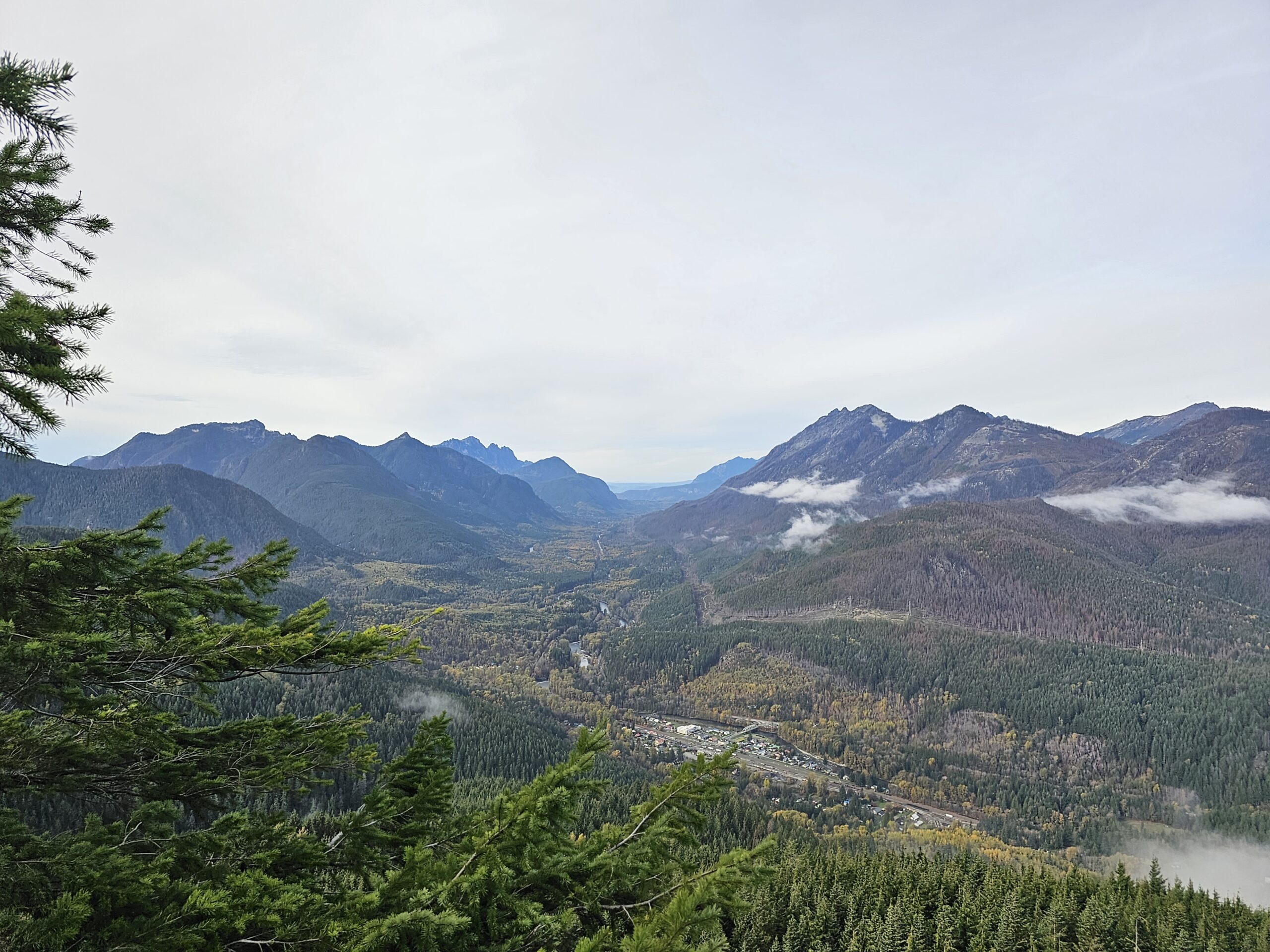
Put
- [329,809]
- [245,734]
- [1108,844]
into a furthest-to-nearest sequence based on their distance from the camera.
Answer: [1108,844] < [329,809] < [245,734]

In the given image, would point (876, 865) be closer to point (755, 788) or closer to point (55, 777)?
point (755, 788)

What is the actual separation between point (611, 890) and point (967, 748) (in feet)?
664

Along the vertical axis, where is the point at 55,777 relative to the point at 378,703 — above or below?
above

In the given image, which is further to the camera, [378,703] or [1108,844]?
[378,703]

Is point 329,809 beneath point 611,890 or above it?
beneath

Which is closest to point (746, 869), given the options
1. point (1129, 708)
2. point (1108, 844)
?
point (1108, 844)

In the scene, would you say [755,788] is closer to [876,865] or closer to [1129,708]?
[876,865]

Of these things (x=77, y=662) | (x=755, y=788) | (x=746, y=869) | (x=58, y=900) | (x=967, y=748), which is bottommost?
(x=967, y=748)

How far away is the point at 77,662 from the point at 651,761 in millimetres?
144200

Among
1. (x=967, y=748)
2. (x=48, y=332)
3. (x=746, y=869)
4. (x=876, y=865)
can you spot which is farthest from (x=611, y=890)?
(x=967, y=748)

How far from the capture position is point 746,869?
625 cm

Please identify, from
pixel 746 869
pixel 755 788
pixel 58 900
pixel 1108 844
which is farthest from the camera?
pixel 755 788

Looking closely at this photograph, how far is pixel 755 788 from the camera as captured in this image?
12731 centimetres

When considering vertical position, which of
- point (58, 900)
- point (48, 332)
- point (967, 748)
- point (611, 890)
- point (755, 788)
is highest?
point (48, 332)
